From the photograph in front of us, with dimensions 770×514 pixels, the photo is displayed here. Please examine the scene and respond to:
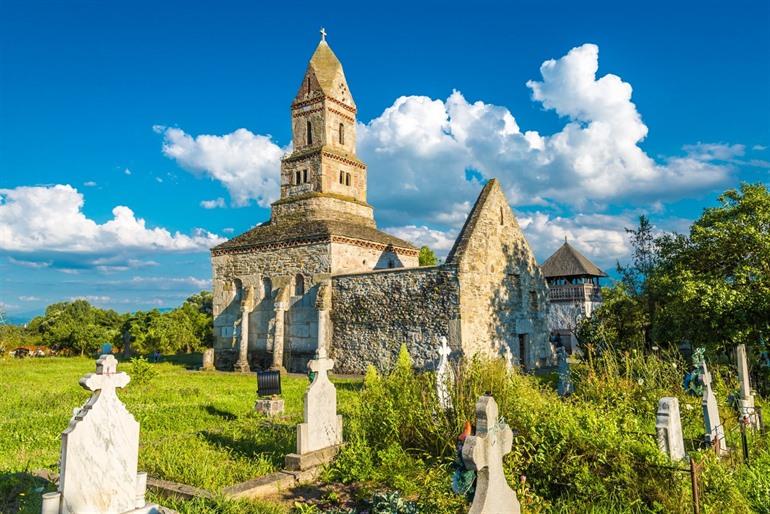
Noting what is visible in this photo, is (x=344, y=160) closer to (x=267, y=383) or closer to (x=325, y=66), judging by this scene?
A: (x=325, y=66)

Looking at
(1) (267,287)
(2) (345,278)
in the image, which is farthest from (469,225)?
(1) (267,287)

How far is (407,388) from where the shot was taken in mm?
8570

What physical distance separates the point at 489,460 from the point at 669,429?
373cm

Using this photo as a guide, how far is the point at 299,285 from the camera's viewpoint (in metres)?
24.5

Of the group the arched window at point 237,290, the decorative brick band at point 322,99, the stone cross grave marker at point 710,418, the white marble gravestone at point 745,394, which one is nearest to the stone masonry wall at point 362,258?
the arched window at point 237,290

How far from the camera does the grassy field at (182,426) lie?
314 inches

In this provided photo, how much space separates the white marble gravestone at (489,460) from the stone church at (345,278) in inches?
501

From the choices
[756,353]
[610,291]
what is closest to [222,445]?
[756,353]

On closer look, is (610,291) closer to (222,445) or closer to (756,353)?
(756,353)

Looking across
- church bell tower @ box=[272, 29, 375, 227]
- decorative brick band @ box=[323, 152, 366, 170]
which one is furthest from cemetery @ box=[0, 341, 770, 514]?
decorative brick band @ box=[323, 152, 366, 170]

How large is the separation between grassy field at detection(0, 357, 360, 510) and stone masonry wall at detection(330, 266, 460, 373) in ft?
8.46

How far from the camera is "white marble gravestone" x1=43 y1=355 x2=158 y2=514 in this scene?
495cm

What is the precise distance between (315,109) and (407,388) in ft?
73.9

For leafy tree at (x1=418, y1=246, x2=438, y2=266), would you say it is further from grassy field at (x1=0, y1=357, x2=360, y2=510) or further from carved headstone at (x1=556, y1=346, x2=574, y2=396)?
carved headstone at (x1=556, y1=346, x2=574, y2=396)
